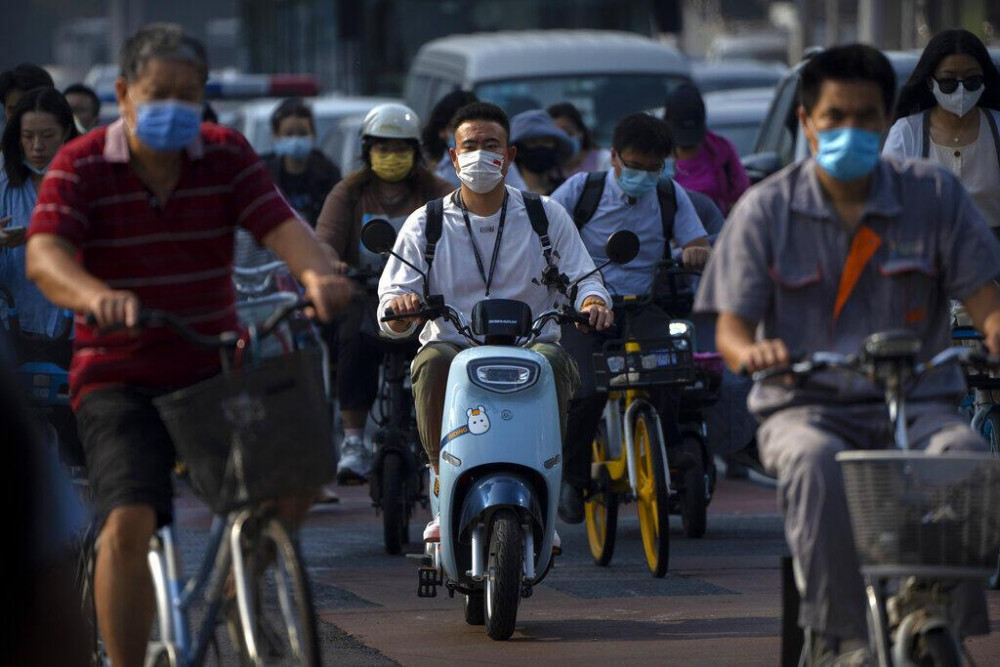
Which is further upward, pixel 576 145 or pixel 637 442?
pixel 576 145

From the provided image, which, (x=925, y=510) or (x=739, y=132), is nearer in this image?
(x=925, y=510)

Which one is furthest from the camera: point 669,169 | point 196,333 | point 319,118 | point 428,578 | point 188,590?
point 319,118

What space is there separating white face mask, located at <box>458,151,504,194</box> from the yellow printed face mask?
2.19 m

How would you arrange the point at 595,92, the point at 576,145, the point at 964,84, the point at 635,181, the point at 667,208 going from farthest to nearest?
the point at 595,92 → the point at 576,145 → the point at 667,208 → the point at 635,181 → the point at 964,84

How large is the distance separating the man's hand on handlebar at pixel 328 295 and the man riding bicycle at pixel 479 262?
2.25 meters

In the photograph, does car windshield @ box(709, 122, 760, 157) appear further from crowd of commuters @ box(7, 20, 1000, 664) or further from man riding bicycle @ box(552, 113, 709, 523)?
crowd of commuters @ box(7, 20, 1000, 664)

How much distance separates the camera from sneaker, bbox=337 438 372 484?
10.2m

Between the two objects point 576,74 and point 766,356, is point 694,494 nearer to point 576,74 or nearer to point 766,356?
point 766,356

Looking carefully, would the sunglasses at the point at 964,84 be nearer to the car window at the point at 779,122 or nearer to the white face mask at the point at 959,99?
the white face mask at the point at 959,99

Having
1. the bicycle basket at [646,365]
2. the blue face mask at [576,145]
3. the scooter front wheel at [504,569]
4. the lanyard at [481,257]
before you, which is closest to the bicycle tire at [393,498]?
the bicycle basket at [646,365]

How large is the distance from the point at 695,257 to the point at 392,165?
5.07 feet

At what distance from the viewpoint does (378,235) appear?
7293mm

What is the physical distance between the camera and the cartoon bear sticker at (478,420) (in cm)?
727

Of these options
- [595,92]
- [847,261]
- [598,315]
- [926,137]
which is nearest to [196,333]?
[847,261]
